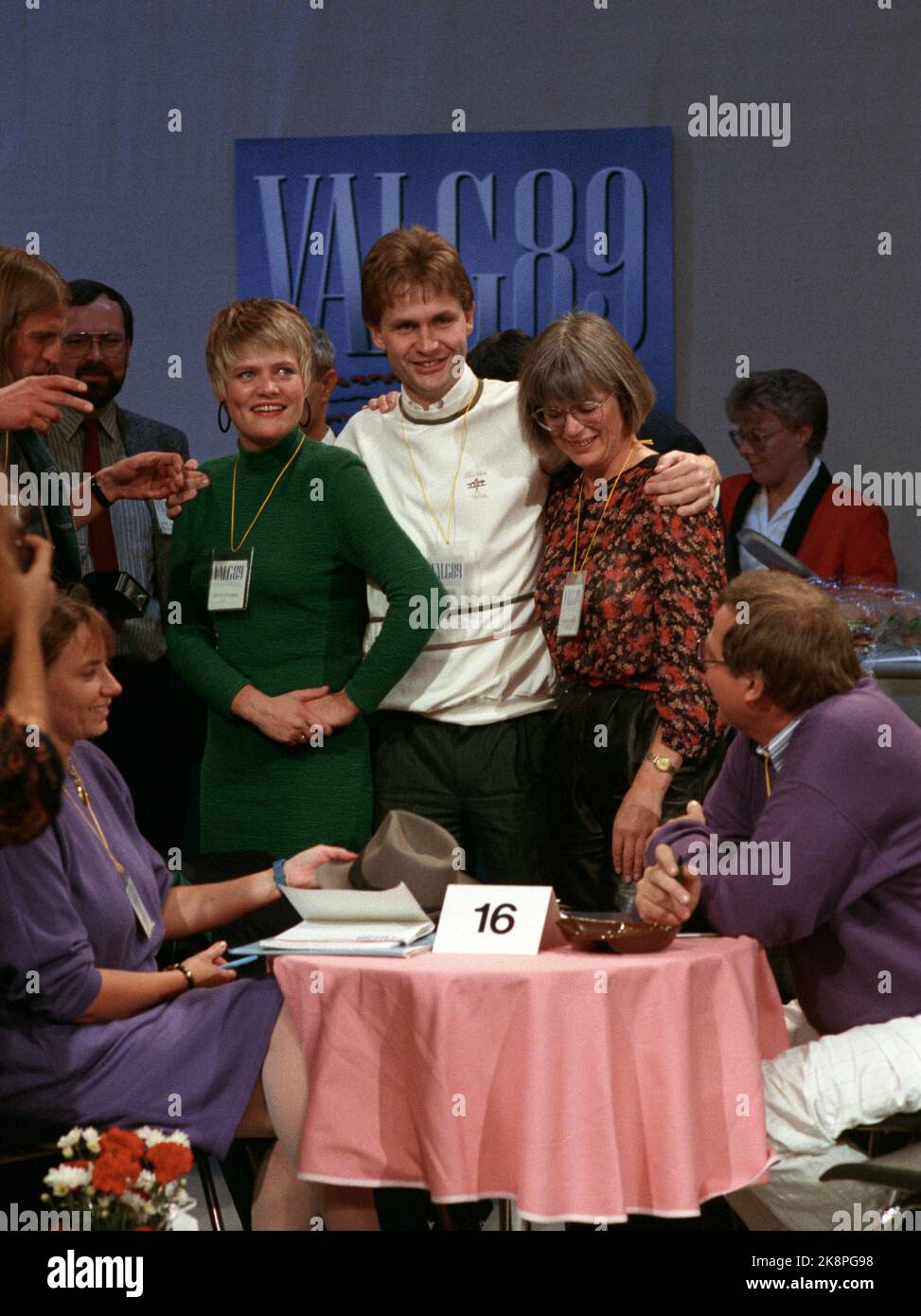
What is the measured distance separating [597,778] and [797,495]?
1815 mm

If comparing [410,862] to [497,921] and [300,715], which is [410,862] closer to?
[497,921]

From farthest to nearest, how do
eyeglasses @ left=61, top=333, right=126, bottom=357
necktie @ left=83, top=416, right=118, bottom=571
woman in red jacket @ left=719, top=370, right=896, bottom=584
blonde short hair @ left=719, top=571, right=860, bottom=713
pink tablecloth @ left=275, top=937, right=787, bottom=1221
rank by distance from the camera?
woman in red jacket @ left=719, top=370, right=896, bottom=584, eyeglasses @ left=61, top=333, right=126, bottom=357, necktie @ left=83, top=416, right=118, bottom=571, blonde short hair @ left=719, top=571, right=860, bottom=713, pink tablecloth @ left=275, top=937, right=787, bottom=1221

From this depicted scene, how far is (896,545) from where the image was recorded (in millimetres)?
5273

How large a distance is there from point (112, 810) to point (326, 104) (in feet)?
10.9

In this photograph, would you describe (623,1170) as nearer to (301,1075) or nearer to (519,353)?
(301,1075)

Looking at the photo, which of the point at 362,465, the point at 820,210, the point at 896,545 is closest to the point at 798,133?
the point at 820,210

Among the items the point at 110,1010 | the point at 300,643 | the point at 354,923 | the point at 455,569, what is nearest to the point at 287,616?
the point at 300,643

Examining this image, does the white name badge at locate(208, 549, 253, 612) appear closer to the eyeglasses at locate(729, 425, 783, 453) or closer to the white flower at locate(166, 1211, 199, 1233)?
the white flower at locate(166, 1211, 199, 1233)

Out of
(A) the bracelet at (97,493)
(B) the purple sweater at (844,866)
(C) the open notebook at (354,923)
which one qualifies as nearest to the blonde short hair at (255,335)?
(A) the bracelet at (97,493)

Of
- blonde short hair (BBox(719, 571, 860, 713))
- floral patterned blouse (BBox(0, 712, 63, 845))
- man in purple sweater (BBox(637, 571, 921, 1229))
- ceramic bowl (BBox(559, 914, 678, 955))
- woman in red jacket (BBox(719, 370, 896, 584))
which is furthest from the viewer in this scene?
woman in red jacket (BBox(719, 370, 896, 584))

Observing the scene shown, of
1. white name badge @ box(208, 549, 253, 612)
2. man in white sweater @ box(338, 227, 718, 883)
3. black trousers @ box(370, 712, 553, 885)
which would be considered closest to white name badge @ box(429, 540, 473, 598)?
man in white sweater @ box(338, 227, 718, 883)

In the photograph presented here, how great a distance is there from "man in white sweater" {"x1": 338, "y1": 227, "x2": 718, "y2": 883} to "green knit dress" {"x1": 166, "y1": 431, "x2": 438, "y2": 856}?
0.25ft

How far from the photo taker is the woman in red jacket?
4.63 meters

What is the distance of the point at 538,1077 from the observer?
2266 millimetres
